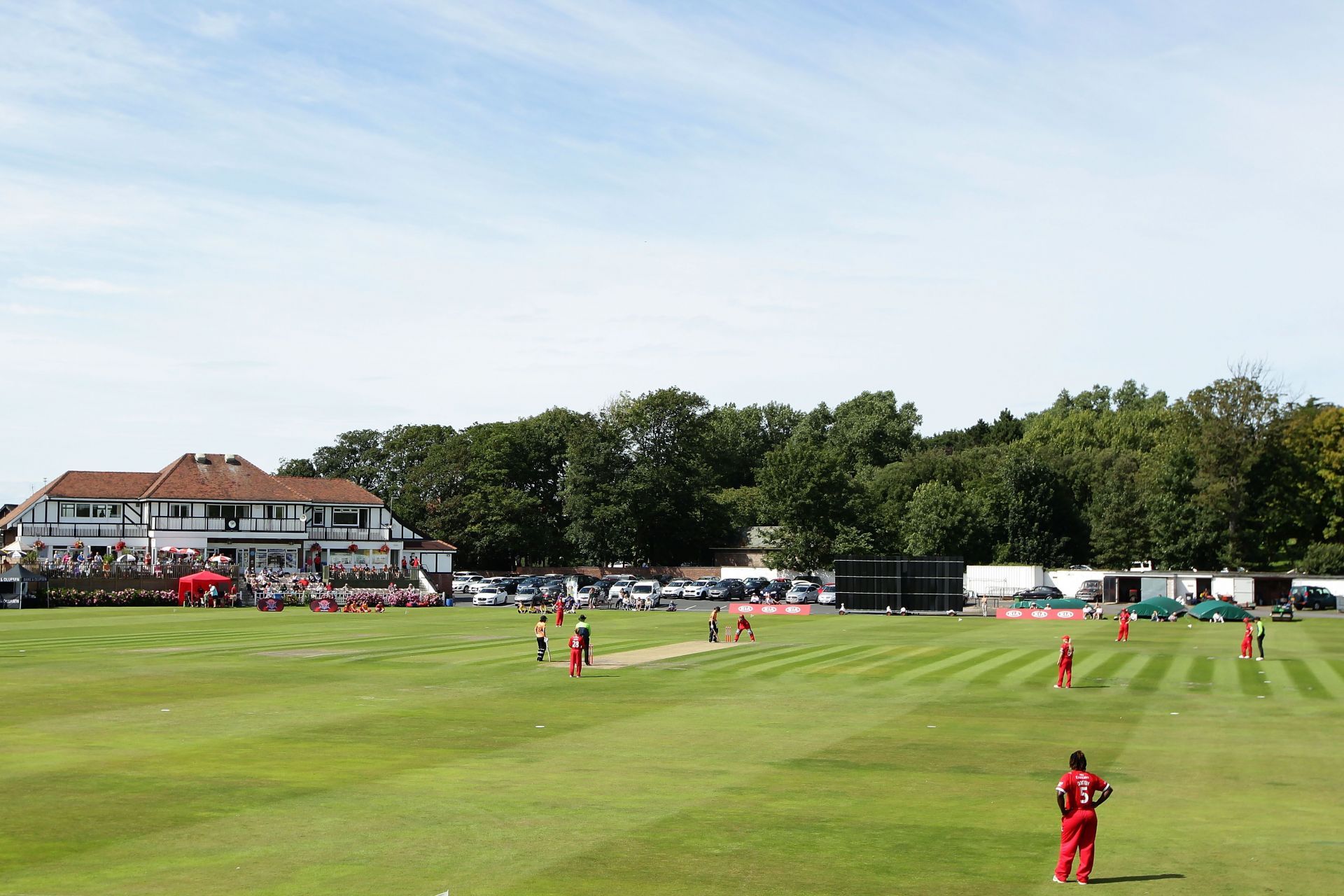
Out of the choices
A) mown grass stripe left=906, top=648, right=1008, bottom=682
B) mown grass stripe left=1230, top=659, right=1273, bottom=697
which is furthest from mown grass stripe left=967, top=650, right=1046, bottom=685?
mown grass stripe left=1230, top=659, right=1273, bottom=697

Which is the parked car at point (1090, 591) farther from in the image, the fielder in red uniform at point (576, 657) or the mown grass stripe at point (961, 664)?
the fielder in red uniform at point (576, 657)

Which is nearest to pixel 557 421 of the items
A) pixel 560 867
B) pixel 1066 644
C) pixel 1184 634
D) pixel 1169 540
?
pixel 1169 540

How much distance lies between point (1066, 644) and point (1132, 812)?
59.0ft

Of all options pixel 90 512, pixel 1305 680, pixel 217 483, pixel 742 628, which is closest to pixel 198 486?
pixel 217 483

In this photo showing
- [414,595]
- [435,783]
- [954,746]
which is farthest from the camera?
[414,595]

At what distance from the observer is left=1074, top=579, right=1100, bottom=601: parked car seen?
334 ft

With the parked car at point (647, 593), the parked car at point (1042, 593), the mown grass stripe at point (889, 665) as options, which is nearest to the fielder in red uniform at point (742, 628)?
the mown grass stripe at point (889, 665)

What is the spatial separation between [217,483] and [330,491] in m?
10.3

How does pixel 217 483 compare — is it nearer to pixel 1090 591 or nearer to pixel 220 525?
pixel 220 525

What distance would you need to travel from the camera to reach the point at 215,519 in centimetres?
11038

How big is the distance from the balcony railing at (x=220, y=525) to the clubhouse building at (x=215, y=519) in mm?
63

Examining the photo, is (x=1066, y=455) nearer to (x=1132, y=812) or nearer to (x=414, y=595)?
(x=414, y=595)

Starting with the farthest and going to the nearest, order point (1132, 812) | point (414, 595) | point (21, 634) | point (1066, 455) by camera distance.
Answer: point (1066, 455) < point (414, 595) < point (21, 634) < point (1132, 812)

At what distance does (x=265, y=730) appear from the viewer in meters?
26.9
